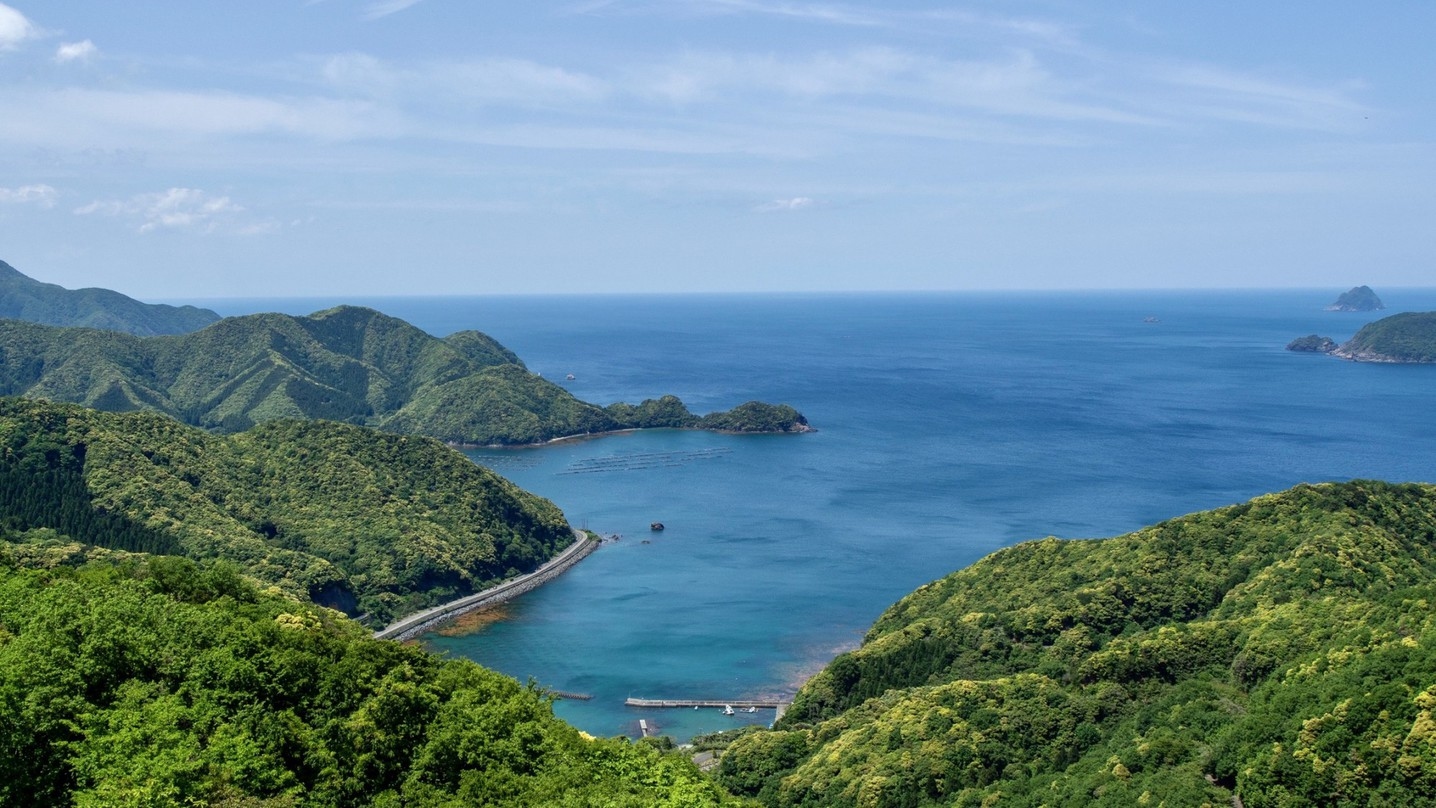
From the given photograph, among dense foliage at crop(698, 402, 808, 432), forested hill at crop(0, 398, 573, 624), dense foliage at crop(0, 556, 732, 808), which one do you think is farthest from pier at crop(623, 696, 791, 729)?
dense foliage at crop(698, 402, 808, 432)

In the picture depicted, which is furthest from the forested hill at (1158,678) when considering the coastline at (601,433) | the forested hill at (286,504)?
the coastline at (601,433)

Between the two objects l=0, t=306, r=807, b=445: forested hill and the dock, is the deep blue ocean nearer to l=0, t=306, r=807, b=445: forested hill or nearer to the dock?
the dock

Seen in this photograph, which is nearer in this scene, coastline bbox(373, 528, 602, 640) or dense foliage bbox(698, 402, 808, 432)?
coastline bbox(373, 528, 602, 640)

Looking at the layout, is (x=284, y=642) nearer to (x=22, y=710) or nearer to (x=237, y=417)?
(x=22, y=710)

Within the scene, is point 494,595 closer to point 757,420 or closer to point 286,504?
point 286,504

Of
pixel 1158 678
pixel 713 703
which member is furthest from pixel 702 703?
pixel 1158 678

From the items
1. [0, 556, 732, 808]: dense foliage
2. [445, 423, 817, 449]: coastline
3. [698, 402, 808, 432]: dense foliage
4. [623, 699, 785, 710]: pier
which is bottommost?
[623, 699, 785, 710]: pier

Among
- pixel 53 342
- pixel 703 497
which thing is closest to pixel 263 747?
pixel 703 497

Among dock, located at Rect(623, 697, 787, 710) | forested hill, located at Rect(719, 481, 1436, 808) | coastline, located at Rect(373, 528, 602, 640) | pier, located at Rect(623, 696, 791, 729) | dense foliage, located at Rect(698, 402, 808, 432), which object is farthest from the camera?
dense foliage, located at Rect(698, 402, 808, 432)

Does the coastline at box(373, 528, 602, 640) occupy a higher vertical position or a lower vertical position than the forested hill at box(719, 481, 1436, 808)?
lower
